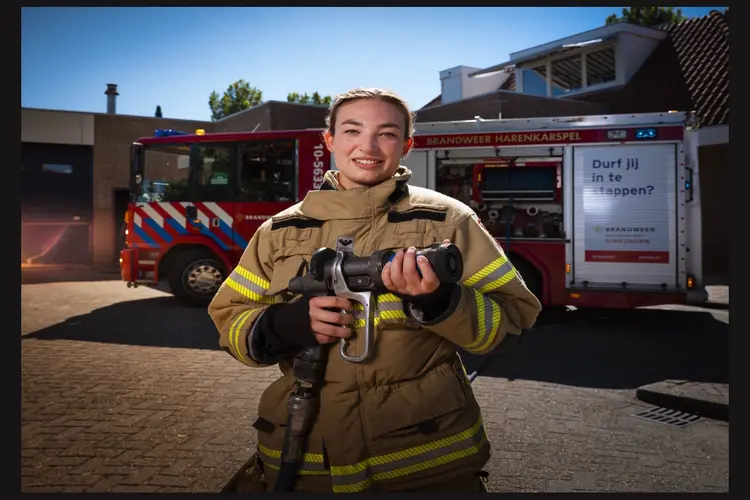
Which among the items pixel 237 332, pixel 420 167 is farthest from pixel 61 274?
pixel 237 332

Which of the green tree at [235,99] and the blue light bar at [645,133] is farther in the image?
the green tree at [235,99]

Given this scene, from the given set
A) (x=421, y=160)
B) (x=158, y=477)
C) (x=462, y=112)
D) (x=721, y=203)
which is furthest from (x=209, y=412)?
(x=721, y=203)

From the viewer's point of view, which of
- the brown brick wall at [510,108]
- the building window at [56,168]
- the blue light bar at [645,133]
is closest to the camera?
the blue light bar at [645,133]

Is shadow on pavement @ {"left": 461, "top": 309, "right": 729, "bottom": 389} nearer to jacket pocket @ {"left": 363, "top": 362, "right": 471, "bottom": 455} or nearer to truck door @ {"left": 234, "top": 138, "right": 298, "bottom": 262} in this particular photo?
jacket pocket @ {"left": 363, "top": 362, "right": 471, "bottom": 455}

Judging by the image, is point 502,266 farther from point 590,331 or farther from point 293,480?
point 590,331

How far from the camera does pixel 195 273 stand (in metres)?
8.72

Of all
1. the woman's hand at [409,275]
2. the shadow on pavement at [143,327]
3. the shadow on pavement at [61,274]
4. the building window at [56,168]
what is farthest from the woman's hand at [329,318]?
the building window at [56,168]

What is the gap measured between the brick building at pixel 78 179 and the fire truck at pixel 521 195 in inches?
329

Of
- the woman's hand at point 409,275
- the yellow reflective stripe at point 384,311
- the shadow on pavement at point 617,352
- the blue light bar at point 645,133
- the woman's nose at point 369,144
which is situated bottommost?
the shadow on pavement at point 617,352

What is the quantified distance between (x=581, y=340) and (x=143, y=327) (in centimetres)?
593

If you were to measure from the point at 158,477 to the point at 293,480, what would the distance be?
2145mm

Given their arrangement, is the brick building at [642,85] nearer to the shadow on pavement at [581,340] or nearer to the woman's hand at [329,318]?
the shadow on pavement at [581,340]

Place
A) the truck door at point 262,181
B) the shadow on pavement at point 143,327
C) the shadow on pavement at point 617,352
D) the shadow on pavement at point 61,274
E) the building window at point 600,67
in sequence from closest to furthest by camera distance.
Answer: the shadow on pavement at point 617,352
the shadow on pavement at point 143,327
the truck door at point 262,181
the shadow on pavement at point 61,274
the building window at point 600,67

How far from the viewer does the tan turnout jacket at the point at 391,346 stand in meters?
1.37
